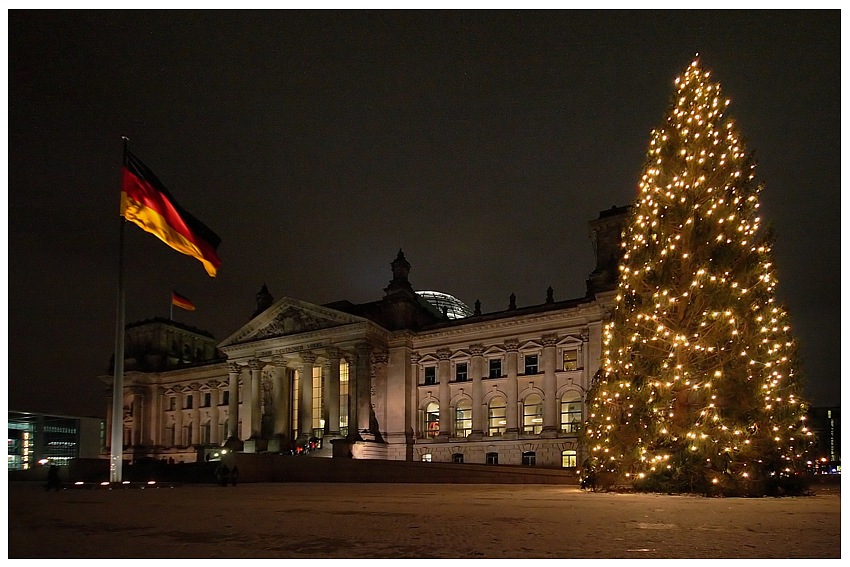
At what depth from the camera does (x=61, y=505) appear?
1786 cm

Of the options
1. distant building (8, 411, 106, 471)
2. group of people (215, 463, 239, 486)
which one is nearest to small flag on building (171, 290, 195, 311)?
group of people (215, 463, 239, 486)

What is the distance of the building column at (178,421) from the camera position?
84.9m

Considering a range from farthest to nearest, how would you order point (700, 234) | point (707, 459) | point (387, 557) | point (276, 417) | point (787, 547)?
1. point (276, 417)
2. point (700, 234)
3. point (707, 459)
4. point (787, 547)
5. point (387, 557)

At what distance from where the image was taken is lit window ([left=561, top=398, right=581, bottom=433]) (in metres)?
55.0

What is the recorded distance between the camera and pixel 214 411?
81188 millimetres

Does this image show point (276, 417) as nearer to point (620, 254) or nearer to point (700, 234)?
point (620, 254)

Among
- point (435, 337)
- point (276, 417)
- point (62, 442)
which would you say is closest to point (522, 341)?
point (435, 337)

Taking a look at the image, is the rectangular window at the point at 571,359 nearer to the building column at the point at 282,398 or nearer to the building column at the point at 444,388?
the building column at the point at 444,388

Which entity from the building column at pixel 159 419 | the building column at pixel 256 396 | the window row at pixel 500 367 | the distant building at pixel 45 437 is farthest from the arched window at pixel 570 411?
the distant building at pixel 45 437

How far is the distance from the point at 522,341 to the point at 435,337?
8.56 meters

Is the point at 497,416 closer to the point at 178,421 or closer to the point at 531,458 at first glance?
the point at 531,458

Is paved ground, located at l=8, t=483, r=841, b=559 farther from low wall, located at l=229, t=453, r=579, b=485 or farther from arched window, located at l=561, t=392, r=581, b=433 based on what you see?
arched window, located at l=561, t=392, r=581, b=433

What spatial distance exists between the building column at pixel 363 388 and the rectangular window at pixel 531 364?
13.9 m

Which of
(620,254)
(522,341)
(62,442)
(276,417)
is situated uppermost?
(620,254)
